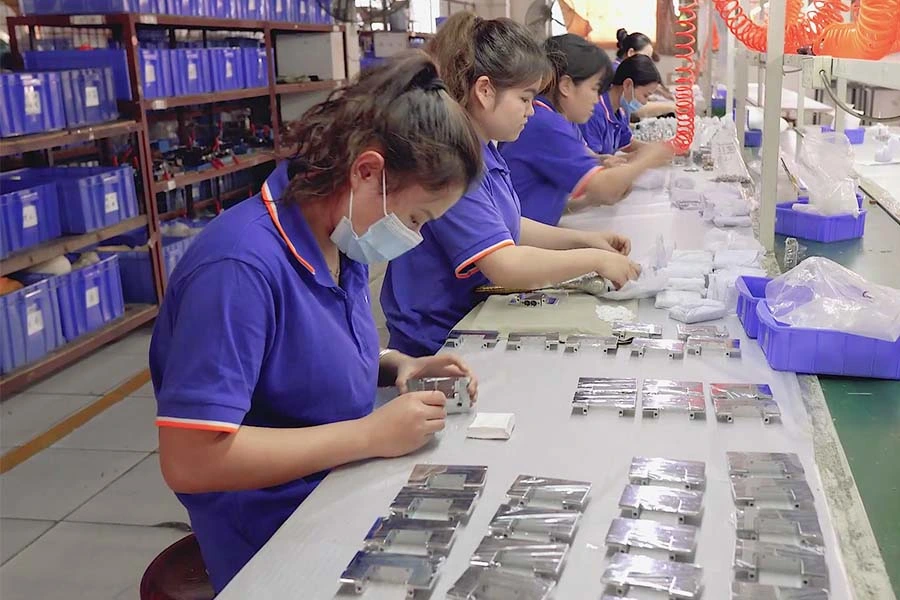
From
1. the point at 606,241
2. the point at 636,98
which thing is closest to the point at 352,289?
the point at 606,241

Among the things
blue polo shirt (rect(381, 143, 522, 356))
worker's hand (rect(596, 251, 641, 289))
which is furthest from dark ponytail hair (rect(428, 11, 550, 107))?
worker's hand (rect(596, 251, 641, 289))

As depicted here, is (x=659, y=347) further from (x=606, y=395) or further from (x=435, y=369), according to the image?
(x=435, y=369)

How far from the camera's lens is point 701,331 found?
6.07 feet

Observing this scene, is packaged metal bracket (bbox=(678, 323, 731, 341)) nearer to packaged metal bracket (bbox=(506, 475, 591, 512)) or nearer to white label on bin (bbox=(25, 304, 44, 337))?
packaged metal bracket (bbox=(506, 475, 591, 512))

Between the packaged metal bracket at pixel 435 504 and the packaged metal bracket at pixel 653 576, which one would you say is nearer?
the packaged metal bracket at pixel 653 576

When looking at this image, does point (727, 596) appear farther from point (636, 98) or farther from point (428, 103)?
point (636, 98)

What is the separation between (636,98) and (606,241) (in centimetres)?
299

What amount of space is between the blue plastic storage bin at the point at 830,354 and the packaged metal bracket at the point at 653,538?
68 cm

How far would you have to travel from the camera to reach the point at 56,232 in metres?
4.29

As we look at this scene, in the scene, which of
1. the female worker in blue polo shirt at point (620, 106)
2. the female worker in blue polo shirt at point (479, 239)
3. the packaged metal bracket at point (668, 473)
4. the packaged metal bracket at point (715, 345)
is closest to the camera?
the packaged metal bracket at point (668, 473)

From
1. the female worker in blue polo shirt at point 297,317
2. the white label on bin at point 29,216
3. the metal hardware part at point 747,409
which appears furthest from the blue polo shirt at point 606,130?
the female worker in blue polo shirt at point 297,317

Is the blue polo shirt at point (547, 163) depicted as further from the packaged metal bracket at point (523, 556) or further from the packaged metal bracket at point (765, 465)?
the packaged metal bracket at point (523, 556)

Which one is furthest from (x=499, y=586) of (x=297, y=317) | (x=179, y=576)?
(x=179, y=576)

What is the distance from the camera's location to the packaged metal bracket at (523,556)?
38.9 inches
